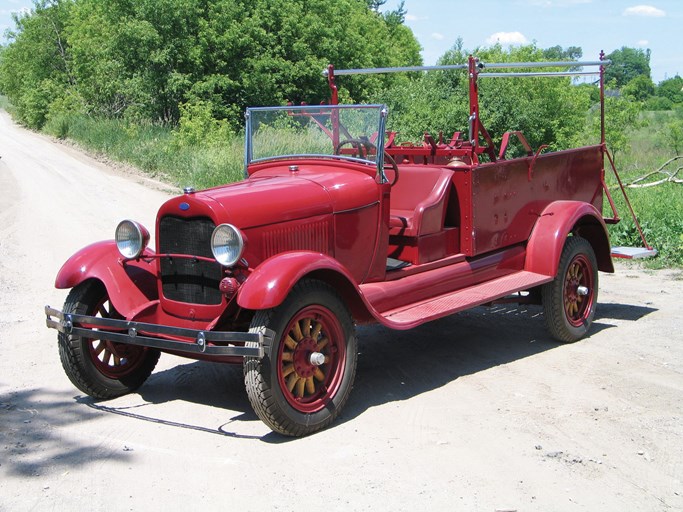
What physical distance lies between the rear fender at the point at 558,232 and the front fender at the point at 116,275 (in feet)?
10.2

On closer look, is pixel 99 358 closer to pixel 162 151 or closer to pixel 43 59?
pixel 162 151

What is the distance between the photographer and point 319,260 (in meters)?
4.82

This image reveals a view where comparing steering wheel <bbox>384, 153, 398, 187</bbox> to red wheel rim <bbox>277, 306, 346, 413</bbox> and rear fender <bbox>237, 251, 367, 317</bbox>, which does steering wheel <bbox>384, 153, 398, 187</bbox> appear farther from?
red wheel rim <bbox>277, 306, 346, 413</bbox>

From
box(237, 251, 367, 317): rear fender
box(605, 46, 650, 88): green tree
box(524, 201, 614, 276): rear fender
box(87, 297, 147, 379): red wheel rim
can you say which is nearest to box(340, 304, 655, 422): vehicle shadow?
box(524, 201, 614, 276): rear fender

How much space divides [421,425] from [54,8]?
4318cm

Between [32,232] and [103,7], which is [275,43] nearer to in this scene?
[103,7]

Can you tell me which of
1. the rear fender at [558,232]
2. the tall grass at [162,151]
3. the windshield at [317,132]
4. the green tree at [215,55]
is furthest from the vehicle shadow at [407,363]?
the green tree at [215,55]

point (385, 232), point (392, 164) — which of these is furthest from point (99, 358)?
point (392, 164)

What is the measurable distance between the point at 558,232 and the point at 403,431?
2644mm

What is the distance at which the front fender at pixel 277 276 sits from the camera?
14.6 feet

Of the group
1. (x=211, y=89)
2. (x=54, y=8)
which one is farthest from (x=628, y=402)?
(x=54, y=8)

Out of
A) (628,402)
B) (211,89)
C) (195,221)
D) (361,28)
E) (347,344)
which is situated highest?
(361,28)

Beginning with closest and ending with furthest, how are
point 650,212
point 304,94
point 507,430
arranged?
point 507,430, point 650,212, point 304,94

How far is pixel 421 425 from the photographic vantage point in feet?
15.9
